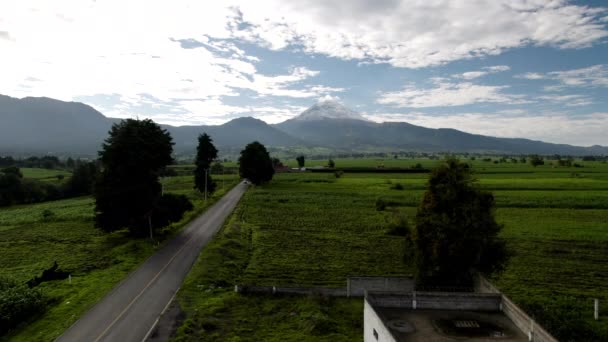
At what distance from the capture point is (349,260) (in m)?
32.4

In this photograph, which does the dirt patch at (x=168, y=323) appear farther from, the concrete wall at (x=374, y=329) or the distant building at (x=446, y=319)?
the distant building at (x=446, y=319)

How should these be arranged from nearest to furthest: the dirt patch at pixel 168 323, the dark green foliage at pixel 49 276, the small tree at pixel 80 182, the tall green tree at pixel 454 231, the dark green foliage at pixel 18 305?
the dirt patch at pixel 168 323 → the dark green foliage at pixel 18 305 → the tall green tree at pixel 454 231 → the dark green foliage at pixel 49 276 → the small tree at pixel 80 182

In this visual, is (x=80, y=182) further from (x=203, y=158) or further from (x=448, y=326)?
(x=448, y=326)

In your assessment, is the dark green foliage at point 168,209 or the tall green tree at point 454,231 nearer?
the tall green tree at point 454,231

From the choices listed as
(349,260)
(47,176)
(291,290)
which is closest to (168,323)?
(291,290)

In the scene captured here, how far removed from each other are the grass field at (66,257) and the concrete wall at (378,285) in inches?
638

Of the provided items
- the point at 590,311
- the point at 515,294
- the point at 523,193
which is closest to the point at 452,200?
the point at 515,294

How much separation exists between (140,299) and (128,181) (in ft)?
61.6

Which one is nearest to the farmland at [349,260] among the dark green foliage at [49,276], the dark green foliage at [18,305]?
the dark green foliage at [18,305]

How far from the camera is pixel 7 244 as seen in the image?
39688mm

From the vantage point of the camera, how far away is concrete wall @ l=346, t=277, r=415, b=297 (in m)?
23.9

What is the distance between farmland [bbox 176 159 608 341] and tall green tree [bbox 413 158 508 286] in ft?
8.60

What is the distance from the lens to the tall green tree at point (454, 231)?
69.9 ft

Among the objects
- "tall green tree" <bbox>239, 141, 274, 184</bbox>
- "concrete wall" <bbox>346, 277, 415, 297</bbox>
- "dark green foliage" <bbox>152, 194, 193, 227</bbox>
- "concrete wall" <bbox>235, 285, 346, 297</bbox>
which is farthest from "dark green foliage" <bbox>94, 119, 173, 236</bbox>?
"tall green tree" <bbox>239, 141, 274, 184</bbox>
